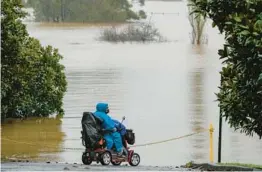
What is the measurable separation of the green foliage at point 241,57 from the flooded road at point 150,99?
9.46 feet

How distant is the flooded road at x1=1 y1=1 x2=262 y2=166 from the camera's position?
2057 cm

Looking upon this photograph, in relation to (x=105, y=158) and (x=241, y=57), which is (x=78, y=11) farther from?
(x=241, y=57)

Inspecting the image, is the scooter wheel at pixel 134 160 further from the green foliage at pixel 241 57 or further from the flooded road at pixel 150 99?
the green foliage at pixel 241 57

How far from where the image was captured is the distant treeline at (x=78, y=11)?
116 m

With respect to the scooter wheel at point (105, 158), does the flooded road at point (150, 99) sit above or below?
below

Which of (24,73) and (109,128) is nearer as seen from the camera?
(109,128)

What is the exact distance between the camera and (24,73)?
21266 millimetres

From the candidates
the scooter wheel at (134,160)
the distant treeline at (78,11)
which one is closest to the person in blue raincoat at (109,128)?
the scooter wheel at (134,160)

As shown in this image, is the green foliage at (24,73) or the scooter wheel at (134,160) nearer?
the scooter wheel at (134,160)

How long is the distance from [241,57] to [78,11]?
4231 inches

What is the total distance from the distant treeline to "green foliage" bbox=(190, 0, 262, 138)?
342 feet

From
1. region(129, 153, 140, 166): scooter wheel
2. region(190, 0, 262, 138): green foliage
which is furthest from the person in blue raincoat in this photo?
region(190, 0, 262, 138): green foliage

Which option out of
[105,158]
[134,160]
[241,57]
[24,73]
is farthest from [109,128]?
[24,73]

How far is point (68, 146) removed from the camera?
70.8 ft
